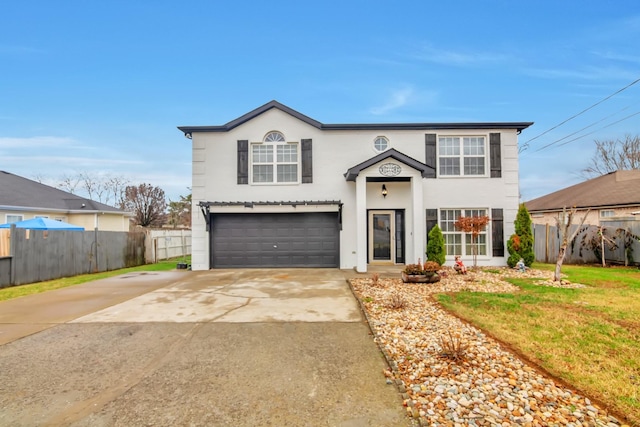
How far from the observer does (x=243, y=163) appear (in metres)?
11.8

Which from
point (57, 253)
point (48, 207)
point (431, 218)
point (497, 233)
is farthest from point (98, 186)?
point (497, 233)

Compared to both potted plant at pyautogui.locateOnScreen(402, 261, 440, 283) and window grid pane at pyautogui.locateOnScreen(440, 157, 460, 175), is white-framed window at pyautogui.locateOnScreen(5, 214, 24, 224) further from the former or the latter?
window grid pane at pyautogui.locateOnScreen(440, 157, 460, 175)

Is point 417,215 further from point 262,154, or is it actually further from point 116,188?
point 116,188

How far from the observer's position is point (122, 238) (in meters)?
13.5

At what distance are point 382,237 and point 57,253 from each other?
1202 centimetres

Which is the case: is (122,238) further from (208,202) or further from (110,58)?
(110,58)

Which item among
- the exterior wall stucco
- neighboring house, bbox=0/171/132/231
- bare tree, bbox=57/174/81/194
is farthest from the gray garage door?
bare tree, bbox=57/174/81/194

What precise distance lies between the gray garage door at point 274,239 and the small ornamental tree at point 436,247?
350 cm

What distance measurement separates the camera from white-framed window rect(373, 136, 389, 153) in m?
11.8

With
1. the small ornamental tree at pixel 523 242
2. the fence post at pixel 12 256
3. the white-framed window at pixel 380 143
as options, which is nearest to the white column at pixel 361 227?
the white-framed window at pixel 380 143

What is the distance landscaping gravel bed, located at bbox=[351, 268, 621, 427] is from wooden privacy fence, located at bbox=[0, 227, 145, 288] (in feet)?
36.3

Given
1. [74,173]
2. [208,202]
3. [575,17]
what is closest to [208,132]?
[208,202]

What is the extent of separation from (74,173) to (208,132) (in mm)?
29931

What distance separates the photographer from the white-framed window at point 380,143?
11836mm
